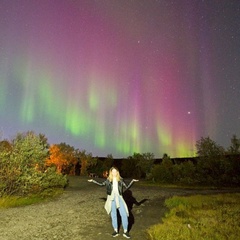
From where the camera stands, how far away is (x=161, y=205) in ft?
56.1

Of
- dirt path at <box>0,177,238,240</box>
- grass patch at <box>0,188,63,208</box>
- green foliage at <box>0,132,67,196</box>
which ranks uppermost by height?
green foliage at <box>0,132,67,196</box>

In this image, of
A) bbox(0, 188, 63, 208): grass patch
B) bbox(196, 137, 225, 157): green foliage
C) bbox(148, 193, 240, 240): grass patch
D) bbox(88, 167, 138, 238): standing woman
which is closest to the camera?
bbox(148, 193, 240, 240): grass patch

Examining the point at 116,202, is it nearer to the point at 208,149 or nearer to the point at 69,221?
the point at 69,221

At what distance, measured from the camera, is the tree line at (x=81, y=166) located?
755 inches

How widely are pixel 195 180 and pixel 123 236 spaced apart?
114ft

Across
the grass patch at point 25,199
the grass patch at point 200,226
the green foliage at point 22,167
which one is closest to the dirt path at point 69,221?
the grass patch at point 200,226

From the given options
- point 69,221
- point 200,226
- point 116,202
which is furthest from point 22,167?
point 200,226

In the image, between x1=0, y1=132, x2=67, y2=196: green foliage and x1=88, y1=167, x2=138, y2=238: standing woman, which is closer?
x1=88, y1=167, x2=138, y2=238: standing woman

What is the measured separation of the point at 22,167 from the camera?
64.8 ft

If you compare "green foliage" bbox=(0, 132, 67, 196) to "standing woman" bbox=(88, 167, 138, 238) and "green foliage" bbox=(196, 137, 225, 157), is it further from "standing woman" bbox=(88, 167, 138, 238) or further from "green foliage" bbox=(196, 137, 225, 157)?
"green foliage" bbox=(196, 137, 225, 157)

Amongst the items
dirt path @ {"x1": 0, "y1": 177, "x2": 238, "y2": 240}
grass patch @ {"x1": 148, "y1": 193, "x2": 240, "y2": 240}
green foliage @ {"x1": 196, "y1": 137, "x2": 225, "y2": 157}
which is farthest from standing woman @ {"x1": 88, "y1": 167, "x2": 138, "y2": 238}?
green foliage @ {"x1": 196, "y1": 137, "x2": 225, "y2": 157}

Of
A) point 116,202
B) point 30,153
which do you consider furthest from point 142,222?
point 30,153

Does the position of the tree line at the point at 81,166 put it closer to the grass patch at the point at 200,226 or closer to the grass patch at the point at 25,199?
the grass patch at the point at 25,199

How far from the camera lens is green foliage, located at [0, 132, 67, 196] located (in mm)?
18656
